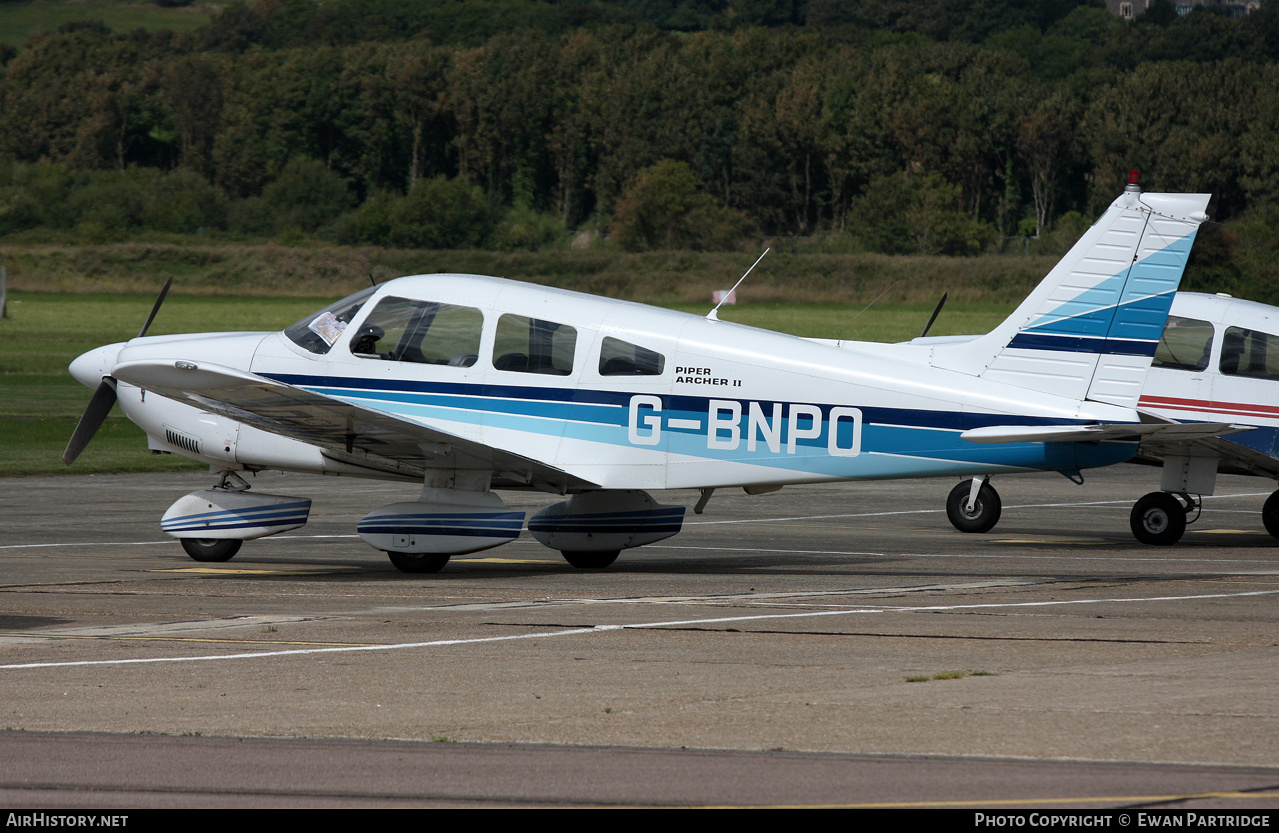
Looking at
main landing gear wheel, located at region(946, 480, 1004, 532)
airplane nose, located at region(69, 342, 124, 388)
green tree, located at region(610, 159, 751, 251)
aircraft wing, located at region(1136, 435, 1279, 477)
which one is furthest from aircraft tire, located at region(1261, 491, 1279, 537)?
green tree, located at region(610, 159, 751, 251)

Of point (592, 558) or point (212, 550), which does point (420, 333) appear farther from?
point (212, 550)

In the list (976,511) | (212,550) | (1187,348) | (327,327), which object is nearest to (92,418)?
(212,550)

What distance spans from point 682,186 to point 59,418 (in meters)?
77.5

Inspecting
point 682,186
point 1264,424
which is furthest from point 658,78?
point 1264,424

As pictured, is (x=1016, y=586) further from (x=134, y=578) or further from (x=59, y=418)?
(x=59, y=418)

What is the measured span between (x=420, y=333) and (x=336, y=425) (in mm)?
1268

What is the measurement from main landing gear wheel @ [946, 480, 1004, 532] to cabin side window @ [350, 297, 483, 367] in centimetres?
682

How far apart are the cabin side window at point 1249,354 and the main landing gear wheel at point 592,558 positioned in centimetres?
723

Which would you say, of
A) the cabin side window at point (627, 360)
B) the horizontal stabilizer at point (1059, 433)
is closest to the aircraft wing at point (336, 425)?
the cabin side window at point (627, 360)

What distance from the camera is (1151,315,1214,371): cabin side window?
17.2m

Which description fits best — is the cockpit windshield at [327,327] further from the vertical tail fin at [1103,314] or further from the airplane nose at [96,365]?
the vertical tail fin at [1103,314]

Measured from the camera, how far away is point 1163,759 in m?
6.84

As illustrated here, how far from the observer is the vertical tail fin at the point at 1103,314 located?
13930mm

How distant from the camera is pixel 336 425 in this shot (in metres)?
13.5
